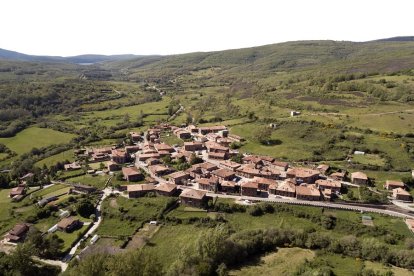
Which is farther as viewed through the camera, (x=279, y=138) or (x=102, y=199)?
(x=279, y=138)

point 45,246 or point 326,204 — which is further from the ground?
point 326,204

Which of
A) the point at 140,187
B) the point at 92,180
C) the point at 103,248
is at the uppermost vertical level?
the point at 140,187

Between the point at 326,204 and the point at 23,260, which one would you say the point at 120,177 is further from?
the point at 326,204

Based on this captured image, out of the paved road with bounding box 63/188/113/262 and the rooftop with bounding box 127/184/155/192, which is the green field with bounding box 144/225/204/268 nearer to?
the paved road with bounding box 63/188/113/262

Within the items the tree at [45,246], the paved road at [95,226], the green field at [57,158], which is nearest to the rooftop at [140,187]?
the paved road at [95,226]

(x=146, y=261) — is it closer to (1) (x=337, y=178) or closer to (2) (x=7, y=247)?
(2) (x=7, y=247)

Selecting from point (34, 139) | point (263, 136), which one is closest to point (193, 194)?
point (263, 136)

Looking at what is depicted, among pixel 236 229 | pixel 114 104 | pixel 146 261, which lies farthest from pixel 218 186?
pixel 114 104
